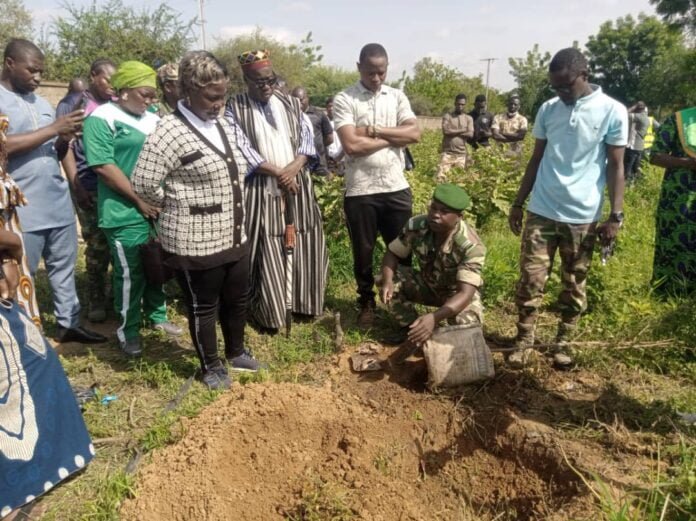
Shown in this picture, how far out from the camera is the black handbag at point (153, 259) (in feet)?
11.8

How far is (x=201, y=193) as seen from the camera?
9.68 feet

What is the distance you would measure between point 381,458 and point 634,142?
8.93 metres

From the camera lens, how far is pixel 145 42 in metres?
21.1

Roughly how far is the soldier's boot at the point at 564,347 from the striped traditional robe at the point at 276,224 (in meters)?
1.87

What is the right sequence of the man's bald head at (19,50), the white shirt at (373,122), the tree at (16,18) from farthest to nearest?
the tree at (16,18) → the white shirt at (373,122) → the man's bald head at (19,50)

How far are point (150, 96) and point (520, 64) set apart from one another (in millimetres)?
44975

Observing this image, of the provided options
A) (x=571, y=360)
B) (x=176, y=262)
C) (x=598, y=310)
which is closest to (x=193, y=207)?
(x=176, y=262)

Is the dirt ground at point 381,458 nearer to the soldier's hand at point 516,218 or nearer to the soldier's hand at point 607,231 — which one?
the soldier's hand at point 607,231

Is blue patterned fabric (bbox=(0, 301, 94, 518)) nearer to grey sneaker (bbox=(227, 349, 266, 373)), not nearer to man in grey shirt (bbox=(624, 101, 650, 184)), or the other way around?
grey sneaker (bbox=(227, 349, 266, 373))

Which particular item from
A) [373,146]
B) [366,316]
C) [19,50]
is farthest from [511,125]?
[19,50]

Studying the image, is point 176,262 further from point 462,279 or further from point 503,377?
point 503,377

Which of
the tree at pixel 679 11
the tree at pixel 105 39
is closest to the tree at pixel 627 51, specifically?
the tree at pixel 679 11

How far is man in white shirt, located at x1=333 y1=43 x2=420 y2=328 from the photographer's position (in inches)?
151

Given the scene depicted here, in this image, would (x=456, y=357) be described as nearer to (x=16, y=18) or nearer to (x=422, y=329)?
(x=422, y=329)
